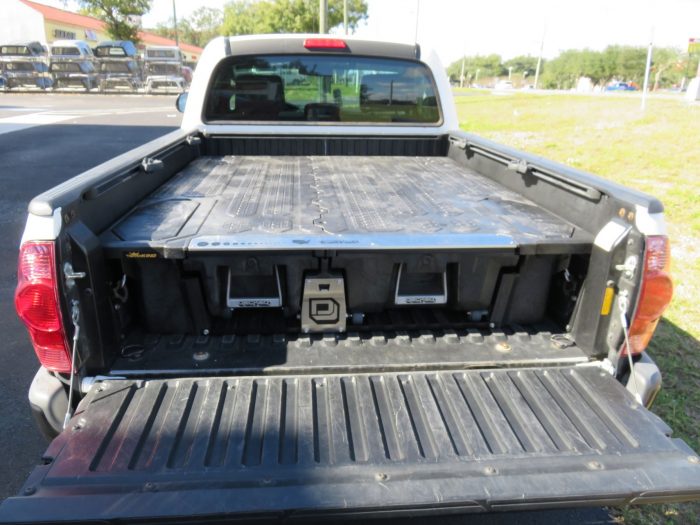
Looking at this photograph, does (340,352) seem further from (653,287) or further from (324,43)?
(324,43)

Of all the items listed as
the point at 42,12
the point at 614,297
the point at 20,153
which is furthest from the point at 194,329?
the point at 42,12

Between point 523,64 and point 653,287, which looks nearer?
point 653,287

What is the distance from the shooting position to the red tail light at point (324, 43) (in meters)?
4.07

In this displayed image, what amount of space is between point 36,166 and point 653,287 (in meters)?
11.0

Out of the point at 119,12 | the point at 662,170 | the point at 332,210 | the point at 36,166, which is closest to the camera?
the point at 332,210

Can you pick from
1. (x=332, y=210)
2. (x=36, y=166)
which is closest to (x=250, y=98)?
(x=332, y=210)

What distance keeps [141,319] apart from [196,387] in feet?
1.77

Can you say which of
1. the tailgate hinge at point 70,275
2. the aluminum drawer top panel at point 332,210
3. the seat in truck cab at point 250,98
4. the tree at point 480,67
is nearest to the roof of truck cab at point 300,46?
the seat in truck cab at point 250,98

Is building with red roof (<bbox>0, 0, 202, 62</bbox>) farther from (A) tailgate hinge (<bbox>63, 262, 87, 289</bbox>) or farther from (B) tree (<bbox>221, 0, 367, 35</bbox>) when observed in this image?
(A) tailgate hinge (<bbox>63, 262, 87, 289</bbox>)

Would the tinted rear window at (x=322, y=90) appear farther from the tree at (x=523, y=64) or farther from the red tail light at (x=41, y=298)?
the tree at (x=523, y=64)

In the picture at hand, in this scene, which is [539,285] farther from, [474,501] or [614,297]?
[474,501]

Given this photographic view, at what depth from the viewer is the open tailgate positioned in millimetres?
1587

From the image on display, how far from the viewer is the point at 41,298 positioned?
1.83 m

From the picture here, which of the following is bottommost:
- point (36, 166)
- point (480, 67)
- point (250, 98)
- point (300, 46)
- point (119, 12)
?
point (36, 166)
